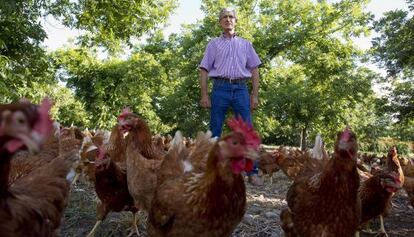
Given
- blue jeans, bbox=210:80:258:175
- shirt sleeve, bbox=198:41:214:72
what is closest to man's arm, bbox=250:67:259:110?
blue jeans, bbox=210:80:258:175

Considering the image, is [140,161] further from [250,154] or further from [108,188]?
[250,154]

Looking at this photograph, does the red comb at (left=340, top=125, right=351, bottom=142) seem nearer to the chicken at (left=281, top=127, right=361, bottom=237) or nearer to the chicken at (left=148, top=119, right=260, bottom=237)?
the chicken at (left=281, top=127, right=361, bottom=237)

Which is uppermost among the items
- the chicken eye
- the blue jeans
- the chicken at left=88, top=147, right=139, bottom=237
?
the blue jeans

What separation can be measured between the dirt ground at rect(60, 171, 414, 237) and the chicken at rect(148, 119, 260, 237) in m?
1.47

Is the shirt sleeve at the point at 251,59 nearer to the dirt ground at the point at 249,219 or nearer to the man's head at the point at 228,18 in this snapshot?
the man's head at the point at 228,18

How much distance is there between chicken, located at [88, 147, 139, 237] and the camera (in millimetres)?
4090

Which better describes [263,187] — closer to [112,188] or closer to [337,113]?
[112,188]

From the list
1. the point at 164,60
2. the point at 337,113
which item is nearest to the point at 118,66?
the point at 164,60

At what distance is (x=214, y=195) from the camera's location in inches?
104

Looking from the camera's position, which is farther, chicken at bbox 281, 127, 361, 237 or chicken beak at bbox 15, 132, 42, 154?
chicken at bbox 281, 127, 361, 237

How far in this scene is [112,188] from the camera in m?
4.20

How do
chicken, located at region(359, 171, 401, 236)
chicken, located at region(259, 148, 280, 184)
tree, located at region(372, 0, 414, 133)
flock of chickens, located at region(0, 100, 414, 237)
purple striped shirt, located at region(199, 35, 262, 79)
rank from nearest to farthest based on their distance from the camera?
1. flock of chickens, located at region(0, 100, 414, 237)
2. chicken, located at region(359, 171, 401, 236)
3. purple striped shirt, located at region(199, 35, 262, 79)
4. chicken, located at region(259, 148, 280, 184)
5. tree, located at region(372, 0, 414, 133)

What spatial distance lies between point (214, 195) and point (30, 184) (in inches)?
50.3

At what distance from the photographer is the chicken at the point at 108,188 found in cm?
409
